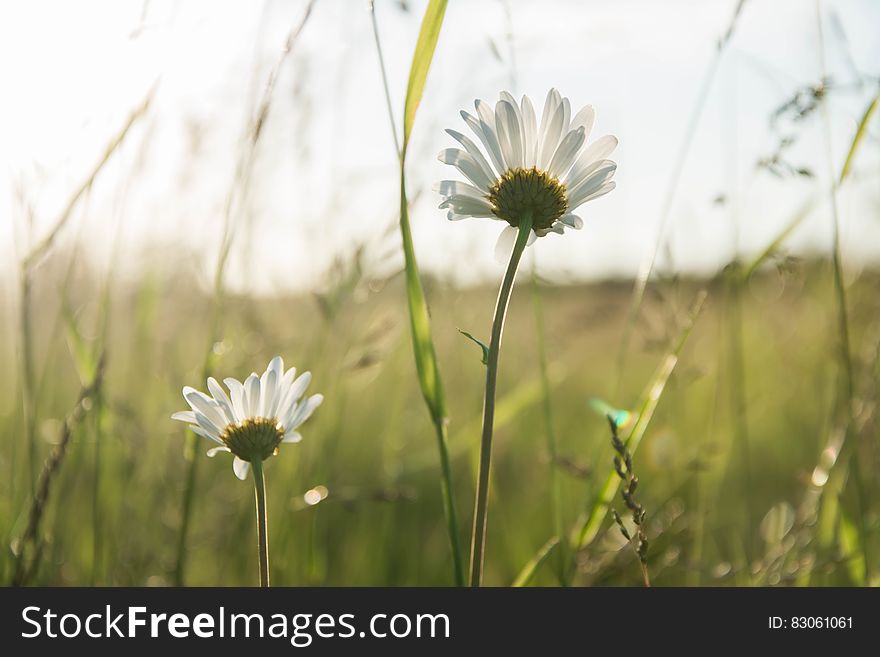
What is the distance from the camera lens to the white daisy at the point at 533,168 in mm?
647

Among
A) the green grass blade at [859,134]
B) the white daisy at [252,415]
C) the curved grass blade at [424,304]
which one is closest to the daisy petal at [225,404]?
the white daisy at [252,415]

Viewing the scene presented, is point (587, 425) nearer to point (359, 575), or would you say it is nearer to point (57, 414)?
point (359, 575)

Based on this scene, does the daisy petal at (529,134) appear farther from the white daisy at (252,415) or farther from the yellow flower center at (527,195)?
the white daisy at (252,415)

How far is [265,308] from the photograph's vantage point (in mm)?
1840

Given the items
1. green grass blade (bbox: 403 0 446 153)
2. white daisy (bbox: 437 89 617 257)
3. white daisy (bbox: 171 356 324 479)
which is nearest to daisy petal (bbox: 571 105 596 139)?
white daisy (bbox: 437 89 617 257)

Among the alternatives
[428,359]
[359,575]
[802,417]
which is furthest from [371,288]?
[802,417]

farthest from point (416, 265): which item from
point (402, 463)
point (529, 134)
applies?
point (402, 463)

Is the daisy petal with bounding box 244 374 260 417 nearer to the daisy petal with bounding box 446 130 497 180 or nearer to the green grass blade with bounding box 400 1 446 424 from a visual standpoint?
the green grass blade with bounding box 400 1 446 424

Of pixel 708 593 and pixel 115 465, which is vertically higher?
pixel 115 465

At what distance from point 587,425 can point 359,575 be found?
1087 mm

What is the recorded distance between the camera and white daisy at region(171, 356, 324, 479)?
674 mm

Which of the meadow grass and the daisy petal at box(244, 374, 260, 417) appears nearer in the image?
the daisy petal at box(244, 374, 260, 417)

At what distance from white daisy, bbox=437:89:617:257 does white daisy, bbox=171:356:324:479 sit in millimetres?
205

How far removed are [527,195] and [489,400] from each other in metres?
0.17
